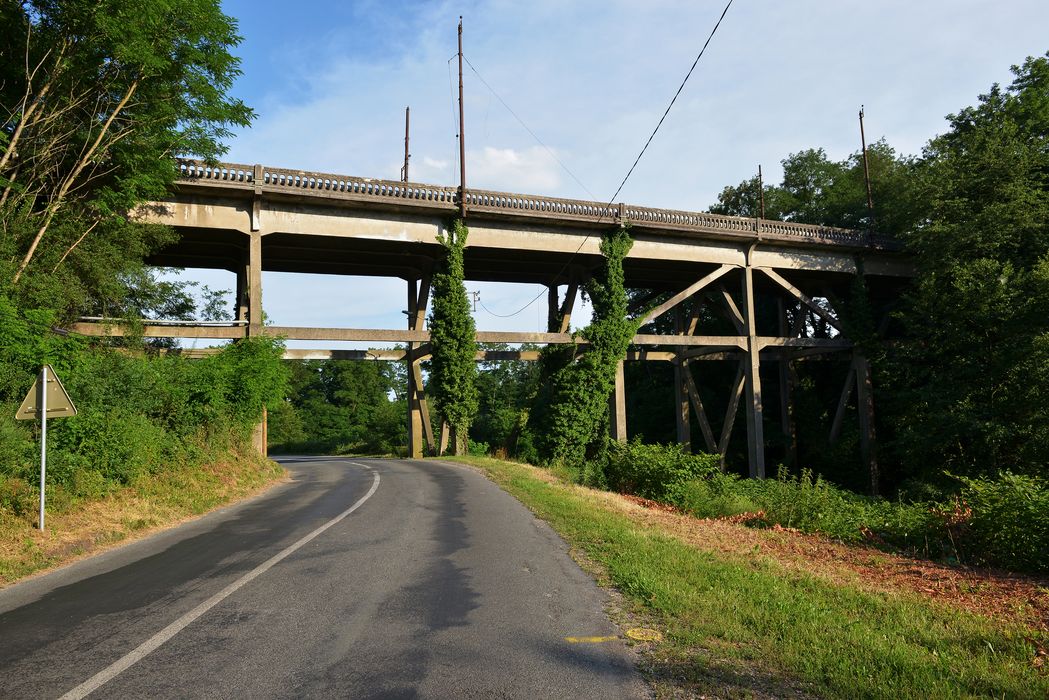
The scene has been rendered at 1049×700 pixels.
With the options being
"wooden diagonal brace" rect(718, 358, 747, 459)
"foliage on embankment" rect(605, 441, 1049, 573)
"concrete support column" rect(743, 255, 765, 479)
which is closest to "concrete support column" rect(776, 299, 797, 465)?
"wooden diagonal brace" rect(718, 358, 747, 459)

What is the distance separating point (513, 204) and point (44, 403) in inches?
679

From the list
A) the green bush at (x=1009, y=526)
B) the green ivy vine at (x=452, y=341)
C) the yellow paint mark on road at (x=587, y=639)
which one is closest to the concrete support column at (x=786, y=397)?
the green ivy vine at (x=452, y=341)

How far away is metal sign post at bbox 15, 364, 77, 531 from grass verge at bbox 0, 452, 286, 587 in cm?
44

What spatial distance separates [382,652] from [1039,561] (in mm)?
8606

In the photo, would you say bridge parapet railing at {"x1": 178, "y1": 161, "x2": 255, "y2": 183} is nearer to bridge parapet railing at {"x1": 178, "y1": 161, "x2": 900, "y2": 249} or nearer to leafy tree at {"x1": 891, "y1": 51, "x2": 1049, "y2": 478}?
bridge parapet railing at {"x1": 178, "y1": 161, "x2": 900, "y2": 249}

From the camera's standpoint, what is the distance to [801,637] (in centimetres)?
470

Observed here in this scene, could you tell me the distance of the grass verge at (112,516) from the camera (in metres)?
8.09

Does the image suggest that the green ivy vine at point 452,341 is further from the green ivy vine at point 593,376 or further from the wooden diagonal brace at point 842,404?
the wooden diagonal brace at point 842,404

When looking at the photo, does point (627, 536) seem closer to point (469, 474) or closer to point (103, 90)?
point (469, 474)

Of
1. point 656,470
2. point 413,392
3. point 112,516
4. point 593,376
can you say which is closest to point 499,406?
point 413,392

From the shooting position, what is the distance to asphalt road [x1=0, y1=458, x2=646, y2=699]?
3932mm

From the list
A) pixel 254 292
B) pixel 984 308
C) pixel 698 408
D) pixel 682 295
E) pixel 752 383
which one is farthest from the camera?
pixel 698 408

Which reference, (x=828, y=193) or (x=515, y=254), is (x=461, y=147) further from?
(x=828, y=193)

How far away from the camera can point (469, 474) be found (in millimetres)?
18484
